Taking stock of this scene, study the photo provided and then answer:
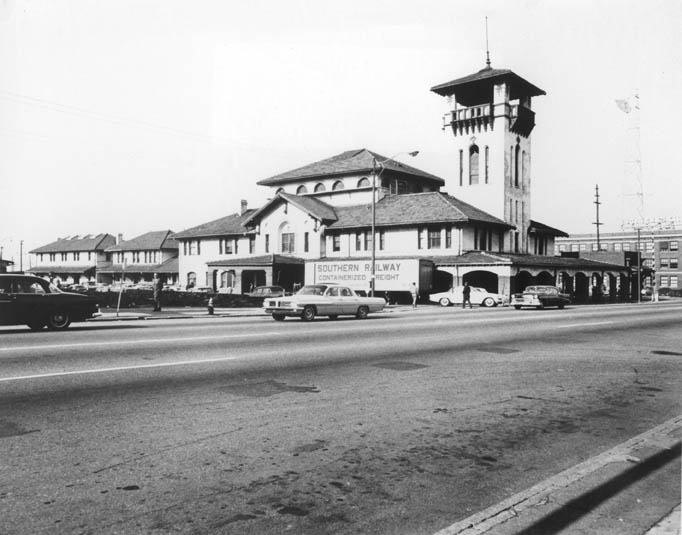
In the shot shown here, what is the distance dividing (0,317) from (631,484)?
15.8 m

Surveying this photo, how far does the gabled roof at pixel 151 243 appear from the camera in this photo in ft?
257

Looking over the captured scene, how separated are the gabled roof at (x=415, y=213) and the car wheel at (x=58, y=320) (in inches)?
1246

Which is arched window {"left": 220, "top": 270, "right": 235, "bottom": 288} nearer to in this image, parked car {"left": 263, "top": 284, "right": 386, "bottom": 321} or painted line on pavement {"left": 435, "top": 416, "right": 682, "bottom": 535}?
parked car {"left": 263, "top": 284, "right": 386, "bottom": 321}

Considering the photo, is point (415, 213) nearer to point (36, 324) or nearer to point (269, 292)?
point (269, 292)

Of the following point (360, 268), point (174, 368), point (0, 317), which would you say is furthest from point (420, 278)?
point (174, 368)

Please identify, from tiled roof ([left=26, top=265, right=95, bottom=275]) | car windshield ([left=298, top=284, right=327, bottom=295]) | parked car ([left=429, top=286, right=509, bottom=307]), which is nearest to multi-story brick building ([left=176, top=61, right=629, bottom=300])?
parked car ([left=429, top=286, right=509, bottom=307])

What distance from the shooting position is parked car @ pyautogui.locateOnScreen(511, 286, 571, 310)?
3588 centimetres

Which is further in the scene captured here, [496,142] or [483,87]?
[483,87]

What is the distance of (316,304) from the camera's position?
2228 centimetres

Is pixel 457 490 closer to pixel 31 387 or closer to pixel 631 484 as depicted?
pixel 631 484

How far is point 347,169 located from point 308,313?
A: 34345 millimetres

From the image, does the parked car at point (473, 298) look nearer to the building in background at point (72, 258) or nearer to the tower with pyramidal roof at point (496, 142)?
the tower with pyramidal roof at point (496, 142)

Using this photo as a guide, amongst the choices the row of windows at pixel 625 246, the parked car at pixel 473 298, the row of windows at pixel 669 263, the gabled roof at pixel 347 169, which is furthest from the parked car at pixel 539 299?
the row of windows at pixel 669 263

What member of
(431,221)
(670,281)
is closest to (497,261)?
(431,221)
